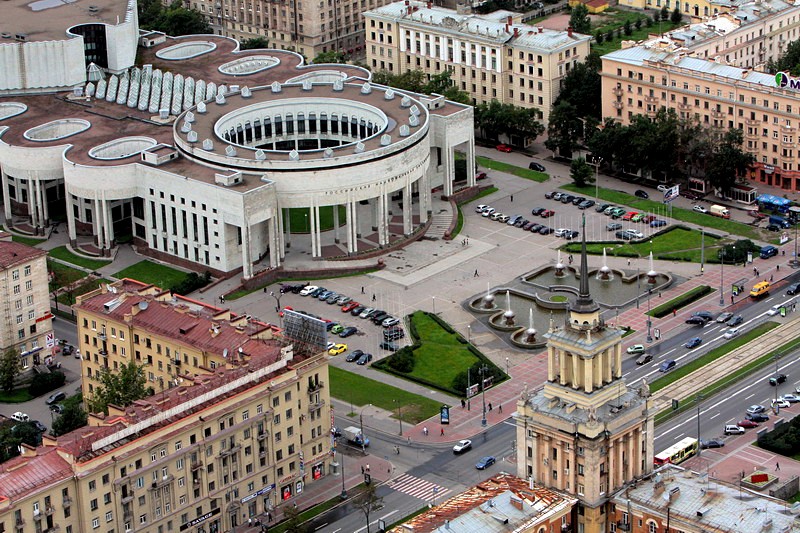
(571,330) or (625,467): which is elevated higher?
(571,330)

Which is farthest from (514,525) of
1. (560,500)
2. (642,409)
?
(642,409)

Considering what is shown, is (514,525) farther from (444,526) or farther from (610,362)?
(610,362)

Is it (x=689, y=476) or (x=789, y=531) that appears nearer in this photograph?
(x=789, y=531)

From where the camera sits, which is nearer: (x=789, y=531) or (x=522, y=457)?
(x=789, y=531)

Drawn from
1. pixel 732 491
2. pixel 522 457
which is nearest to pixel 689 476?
pixel 732 491

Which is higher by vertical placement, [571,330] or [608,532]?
[571,330]

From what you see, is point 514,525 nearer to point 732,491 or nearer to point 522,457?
point 522,457
